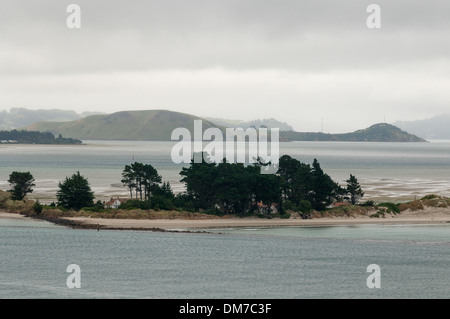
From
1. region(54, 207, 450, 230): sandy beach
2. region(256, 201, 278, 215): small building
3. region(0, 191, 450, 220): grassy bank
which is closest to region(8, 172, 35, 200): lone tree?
region(0, 191, 450, 220): grassy bank

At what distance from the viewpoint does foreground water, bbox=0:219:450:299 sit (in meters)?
54.4

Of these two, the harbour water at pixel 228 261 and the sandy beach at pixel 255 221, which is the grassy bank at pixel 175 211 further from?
the harbour water at pixel 228 261

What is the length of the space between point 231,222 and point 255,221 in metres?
4.26

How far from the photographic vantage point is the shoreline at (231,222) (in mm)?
91375

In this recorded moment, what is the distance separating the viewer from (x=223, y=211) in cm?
10206

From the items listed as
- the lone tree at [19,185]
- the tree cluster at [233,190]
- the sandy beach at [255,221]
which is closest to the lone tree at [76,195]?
the tree cluster at [233,190]

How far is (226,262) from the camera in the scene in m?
66.8

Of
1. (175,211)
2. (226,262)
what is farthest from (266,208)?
(226,262)

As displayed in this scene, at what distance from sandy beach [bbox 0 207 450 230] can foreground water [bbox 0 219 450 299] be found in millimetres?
4592

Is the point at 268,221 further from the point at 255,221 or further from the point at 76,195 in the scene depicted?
the point at 76,195

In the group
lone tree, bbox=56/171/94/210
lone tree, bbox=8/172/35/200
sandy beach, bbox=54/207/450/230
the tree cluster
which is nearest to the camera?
sandy beach, bbox=54/207/450/230

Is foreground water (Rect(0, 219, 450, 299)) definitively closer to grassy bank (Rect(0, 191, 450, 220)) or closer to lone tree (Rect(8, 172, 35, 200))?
grassy bank (Rect(0, 191, 450, 220))
